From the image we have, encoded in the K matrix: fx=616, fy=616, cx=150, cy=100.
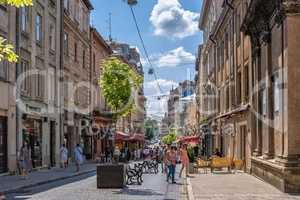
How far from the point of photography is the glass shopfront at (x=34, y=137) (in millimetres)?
32125

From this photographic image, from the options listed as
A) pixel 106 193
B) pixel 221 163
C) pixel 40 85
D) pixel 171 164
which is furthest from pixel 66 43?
pixel 106 193

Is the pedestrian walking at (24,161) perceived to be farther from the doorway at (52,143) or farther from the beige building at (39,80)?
the doorway at (52,143)

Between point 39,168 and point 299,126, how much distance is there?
20.0 meters

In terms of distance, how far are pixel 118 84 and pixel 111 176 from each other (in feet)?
76.6

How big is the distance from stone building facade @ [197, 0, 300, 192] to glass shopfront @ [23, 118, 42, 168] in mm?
10982

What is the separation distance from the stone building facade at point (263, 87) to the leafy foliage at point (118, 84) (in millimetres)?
7404

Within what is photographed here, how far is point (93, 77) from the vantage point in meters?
56.2

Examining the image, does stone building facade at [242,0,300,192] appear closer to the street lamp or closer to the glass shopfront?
the street lamp

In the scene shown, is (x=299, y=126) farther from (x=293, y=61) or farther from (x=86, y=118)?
(x=86, y=118)

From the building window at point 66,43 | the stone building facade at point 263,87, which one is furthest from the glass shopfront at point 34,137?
the stone building facade at point 263,87

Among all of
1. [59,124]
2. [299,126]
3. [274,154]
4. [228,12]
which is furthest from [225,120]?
[299,126]

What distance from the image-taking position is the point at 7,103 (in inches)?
1112

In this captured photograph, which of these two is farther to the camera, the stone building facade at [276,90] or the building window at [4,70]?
the building window at [4,70]

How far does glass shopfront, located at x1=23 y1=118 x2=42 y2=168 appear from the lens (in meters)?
32.1
